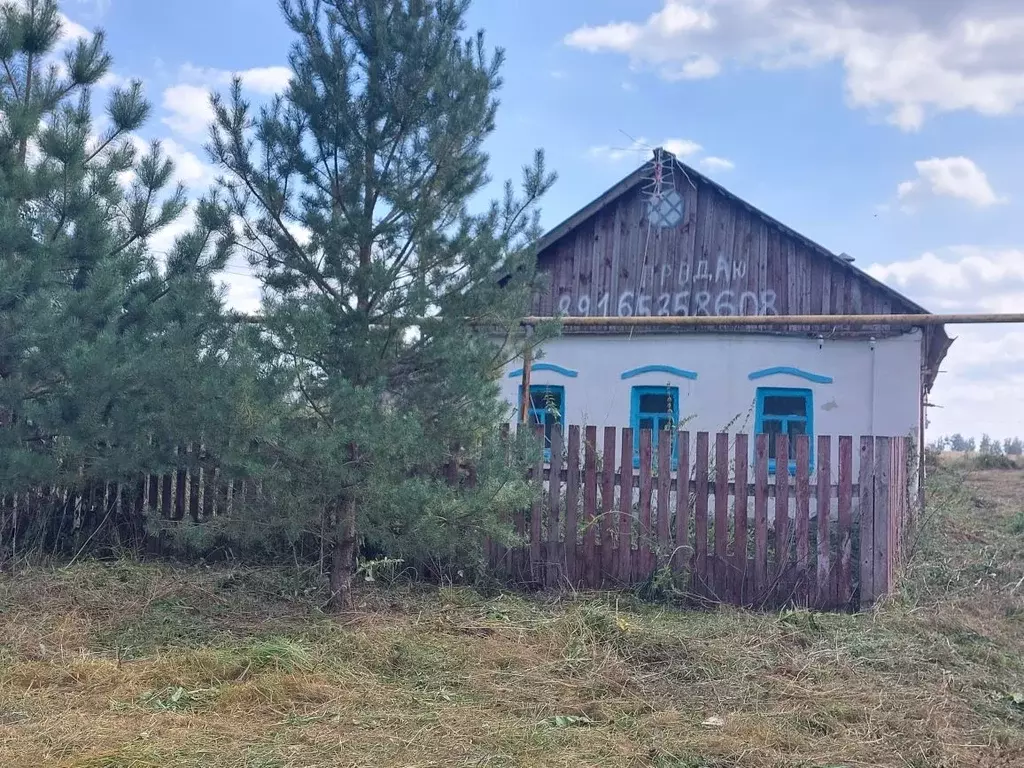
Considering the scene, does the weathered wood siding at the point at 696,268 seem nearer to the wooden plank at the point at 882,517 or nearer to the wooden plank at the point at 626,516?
the wooden plank at the point at 626,516

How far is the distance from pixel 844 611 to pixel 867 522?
0.67 m

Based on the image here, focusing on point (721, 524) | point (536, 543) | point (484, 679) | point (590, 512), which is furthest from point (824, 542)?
point (484, 679)

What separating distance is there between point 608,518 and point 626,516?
176 mm

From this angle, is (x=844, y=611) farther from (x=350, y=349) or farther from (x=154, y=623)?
(x=154, y=623)

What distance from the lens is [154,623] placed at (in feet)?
19.4

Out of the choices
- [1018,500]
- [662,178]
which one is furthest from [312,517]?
[1018,500]

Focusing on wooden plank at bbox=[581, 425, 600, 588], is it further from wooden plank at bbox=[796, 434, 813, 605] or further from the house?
the house

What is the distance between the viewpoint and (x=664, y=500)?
6.80 m

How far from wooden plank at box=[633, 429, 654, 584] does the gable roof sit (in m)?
4.72

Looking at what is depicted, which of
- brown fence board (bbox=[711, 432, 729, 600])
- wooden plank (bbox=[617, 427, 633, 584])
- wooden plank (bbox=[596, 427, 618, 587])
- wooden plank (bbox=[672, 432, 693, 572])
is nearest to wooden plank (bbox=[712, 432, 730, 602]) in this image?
brown fence board (bbox=[711, 432, 729, 600])

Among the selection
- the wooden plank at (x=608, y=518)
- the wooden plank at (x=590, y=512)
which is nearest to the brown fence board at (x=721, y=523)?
the wooden plank at (x=608, y=518)

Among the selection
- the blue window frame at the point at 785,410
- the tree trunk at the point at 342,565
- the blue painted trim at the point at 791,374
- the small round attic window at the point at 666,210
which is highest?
the small round attic window at the point at 666,210

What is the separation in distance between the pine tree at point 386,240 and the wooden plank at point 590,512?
106cm

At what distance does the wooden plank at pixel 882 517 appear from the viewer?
639 centimetres
